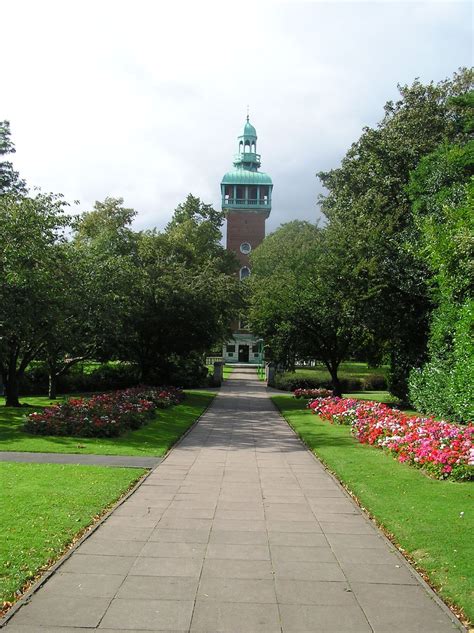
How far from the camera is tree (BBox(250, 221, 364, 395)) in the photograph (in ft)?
80.9

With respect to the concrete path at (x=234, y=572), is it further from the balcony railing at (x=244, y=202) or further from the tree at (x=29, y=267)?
the balcony railing at (x=244, y=202)

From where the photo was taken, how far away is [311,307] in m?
25.4

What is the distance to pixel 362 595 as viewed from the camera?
16.1 ft

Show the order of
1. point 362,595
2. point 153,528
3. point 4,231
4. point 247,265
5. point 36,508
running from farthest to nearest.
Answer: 1. point 247,265
2. point 4,231
3. point 36,508
4. point 153,528
5. point 362,595

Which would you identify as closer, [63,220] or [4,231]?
[4,231]

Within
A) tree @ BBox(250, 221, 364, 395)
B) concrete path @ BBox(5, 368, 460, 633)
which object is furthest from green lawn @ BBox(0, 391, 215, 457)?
tree @ BBox(250, 221, 364, 395)

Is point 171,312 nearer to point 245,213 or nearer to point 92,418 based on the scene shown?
point 92,418

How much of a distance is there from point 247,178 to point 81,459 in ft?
223

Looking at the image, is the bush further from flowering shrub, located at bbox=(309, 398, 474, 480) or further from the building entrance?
the building entrance

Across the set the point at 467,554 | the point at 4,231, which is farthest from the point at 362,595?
the point at 4,231

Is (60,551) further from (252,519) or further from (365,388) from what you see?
(365,388)

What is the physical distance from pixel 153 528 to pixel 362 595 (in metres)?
2.78

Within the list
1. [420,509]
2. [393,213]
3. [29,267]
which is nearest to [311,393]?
[393,213]

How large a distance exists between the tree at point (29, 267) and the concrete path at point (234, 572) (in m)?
9.62
